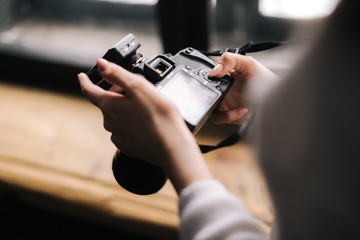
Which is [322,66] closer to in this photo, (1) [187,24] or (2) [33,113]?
(1) [187,24]

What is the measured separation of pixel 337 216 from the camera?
254mm

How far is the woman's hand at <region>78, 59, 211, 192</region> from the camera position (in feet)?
1.11

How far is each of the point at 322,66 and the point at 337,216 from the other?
12cm

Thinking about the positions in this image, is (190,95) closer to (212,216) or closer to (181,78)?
(181,78)

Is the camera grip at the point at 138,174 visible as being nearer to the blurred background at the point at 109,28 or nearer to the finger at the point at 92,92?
the finger at the point at 92,92

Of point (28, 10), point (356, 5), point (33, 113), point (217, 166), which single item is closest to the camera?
point (356, 5)

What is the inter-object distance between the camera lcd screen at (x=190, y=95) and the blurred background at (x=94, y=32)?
0.42 metres

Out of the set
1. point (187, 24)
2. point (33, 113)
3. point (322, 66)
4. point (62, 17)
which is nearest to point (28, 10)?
point (62, 17)

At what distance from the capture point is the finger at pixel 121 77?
38 centimetres

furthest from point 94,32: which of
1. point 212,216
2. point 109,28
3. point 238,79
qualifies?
point 212,216

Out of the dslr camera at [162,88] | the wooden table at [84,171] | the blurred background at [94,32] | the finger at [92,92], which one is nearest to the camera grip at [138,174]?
the dslr camera at [162,88]

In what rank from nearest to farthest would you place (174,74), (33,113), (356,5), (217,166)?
(356,5) → (174,74) → (217,166) → (33,113)

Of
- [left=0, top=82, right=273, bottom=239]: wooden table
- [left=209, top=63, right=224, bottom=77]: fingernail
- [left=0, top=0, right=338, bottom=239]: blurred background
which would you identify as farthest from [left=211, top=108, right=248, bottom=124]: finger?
[left=0, top=0, right=338, bottom=239]: blurred background

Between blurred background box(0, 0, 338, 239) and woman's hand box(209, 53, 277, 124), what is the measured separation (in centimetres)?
32
